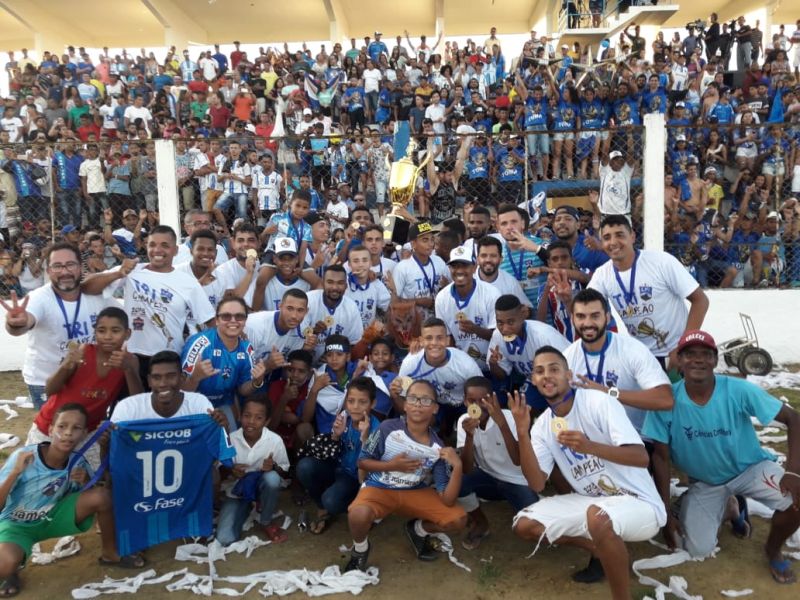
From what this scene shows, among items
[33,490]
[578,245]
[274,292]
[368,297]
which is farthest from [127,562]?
[578,245]

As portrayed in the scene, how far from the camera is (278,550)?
4301mm

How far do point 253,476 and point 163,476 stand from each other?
2.04 feet

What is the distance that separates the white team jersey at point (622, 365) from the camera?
418 centimetres

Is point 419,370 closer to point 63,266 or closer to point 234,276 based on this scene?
point 234,276

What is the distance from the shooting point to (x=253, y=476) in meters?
4.53

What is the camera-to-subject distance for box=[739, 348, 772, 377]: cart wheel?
25.9 ft

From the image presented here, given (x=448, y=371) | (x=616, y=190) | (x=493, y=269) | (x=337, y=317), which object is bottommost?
(x=448, y=371)

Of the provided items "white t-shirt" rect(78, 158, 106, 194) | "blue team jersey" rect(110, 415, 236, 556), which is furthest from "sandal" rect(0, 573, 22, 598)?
"white t-shirt" rect(78, 158, 106, 194)

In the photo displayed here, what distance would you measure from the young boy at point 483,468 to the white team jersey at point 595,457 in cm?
34

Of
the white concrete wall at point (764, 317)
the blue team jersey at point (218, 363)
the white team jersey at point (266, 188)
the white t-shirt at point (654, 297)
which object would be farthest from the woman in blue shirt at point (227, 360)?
the white concrete wall at point (764, 317)

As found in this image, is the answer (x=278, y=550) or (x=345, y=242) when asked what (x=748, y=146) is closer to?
(x=345, y=242)

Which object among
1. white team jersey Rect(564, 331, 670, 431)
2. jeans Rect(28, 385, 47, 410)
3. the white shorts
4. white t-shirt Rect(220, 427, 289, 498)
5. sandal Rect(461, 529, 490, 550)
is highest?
white team jersey Rect(564, 331, 670, 431)

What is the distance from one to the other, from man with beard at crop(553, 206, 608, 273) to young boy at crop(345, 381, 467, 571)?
2.39 meters

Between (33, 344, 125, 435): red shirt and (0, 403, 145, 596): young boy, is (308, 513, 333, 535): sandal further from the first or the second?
(33, 344, 125, 435): red shirt
